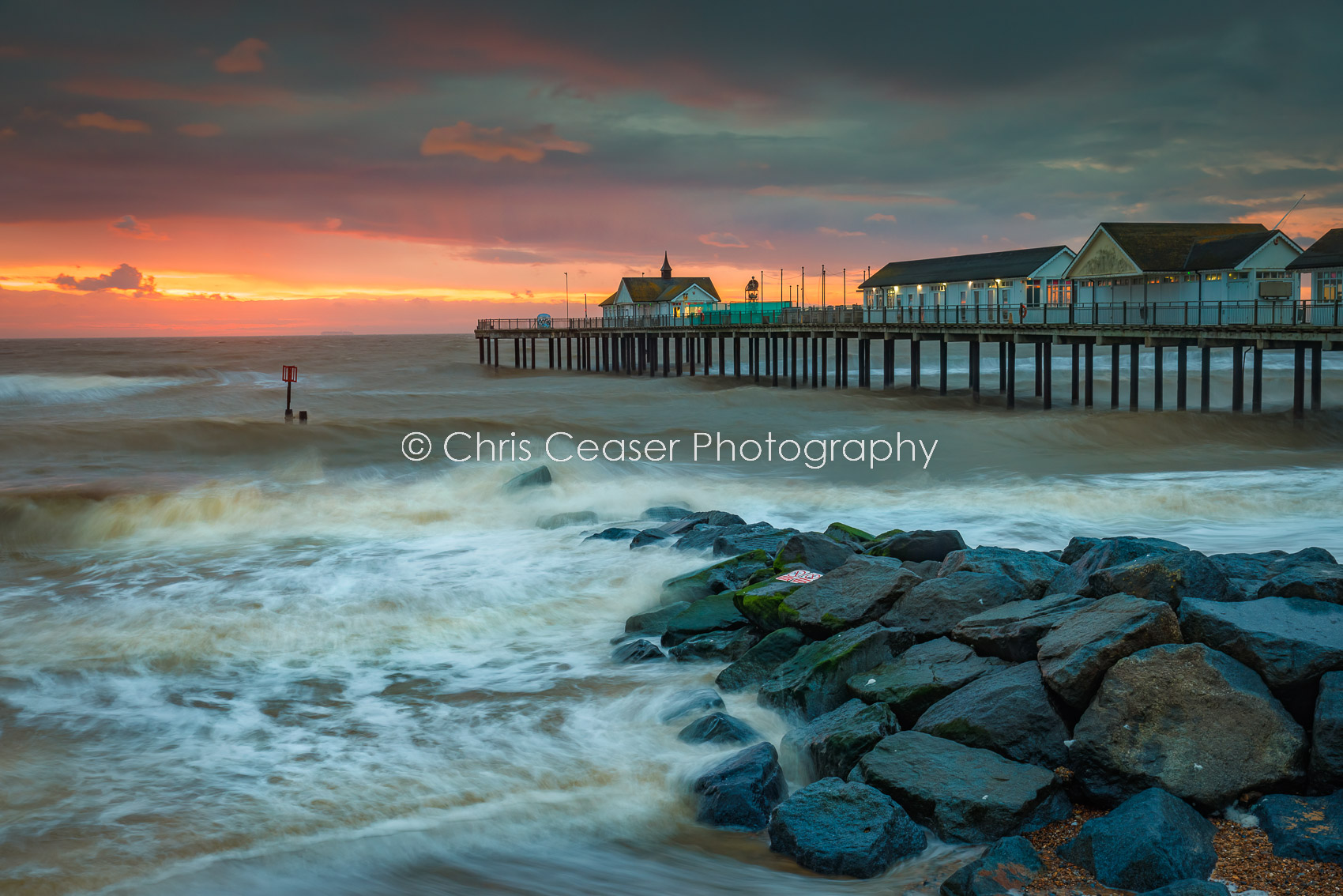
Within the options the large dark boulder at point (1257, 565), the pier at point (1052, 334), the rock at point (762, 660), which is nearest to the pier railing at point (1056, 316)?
the pier at point (1052, 334)

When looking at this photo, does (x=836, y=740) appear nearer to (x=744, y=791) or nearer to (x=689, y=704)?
(x=744, y=791)

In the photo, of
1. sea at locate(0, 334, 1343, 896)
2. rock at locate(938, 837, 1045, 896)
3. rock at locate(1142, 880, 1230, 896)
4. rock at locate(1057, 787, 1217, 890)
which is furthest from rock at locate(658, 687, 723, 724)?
rock at locate(1142, 880, 1230, 896)

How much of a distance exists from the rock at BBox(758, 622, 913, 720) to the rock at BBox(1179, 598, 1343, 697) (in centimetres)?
199

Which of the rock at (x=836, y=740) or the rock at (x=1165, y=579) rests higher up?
the rock at (x=1165, y=579)

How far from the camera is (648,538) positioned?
42.6 feet

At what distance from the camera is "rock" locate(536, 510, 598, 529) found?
1509cm

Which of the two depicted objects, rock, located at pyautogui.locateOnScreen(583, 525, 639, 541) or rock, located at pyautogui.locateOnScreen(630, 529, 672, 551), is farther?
rock, located at pyautogui.locateOnScreen(583, 525, 639, 541)

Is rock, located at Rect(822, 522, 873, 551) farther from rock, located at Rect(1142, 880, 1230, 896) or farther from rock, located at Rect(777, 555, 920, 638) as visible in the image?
rock, located at Rect(1142, 880, 1230, 896)

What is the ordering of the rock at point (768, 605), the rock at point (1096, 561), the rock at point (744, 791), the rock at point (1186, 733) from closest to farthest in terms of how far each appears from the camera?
1. the rock at point (1186, 733)
2. the rock at point (744, 791)
3. the rock at point (1096, 561)
4. the rock at point (768, 605)

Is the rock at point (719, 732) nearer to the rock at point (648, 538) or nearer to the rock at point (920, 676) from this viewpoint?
the rock at point (920, 676)

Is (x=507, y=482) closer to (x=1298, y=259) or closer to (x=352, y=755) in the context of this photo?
(x=352, y=755)

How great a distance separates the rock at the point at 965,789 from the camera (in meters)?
5.31

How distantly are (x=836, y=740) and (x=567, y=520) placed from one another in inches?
372

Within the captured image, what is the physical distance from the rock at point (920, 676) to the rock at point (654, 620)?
2.68 m
